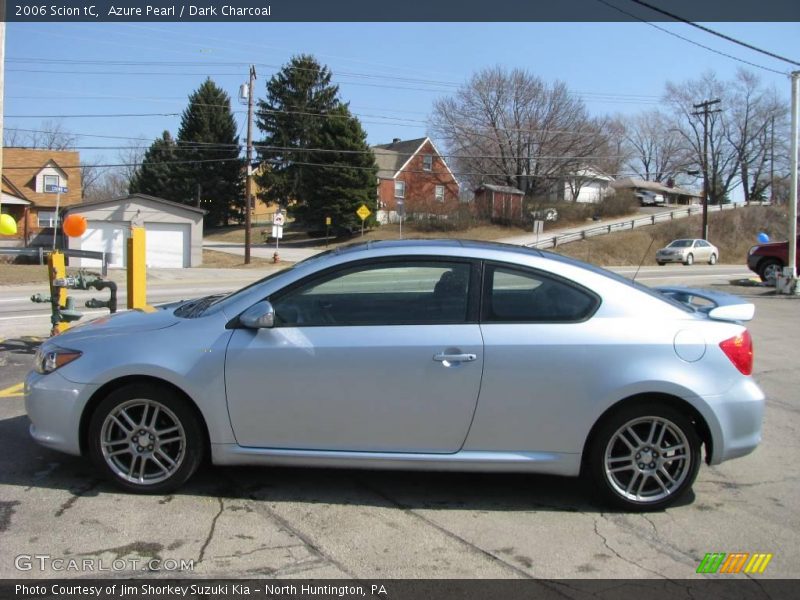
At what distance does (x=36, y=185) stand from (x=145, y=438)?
153ft

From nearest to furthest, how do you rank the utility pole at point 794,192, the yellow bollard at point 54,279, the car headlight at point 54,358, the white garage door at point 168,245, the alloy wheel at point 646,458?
the alloy wheel at point 646,458 → the car headlight at point 54,358 → the yellow bollard at point 54,279 → the utility pole at point 794,192 → the white garage door at point 168,245

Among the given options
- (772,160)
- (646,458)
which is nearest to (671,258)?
(646,458)

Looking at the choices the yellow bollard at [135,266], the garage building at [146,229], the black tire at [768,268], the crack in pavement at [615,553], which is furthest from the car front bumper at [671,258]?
the crack in pavement at [615,553]

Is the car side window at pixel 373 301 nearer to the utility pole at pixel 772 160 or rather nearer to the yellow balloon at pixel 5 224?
the yellow balloon at pixel 5 224

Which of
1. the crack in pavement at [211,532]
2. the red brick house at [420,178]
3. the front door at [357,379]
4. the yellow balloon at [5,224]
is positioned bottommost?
the crack in pavement at [211,532]

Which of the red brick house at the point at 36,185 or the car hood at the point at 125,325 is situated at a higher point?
the red brick house at the point at 36,185

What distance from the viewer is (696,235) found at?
5453 cm

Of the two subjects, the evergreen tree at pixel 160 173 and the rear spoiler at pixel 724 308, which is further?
the evergreen tree at pixel 160 173

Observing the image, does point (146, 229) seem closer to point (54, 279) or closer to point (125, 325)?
point (54, 279)

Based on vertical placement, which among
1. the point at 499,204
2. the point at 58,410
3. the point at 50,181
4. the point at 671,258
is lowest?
the point at 58,410

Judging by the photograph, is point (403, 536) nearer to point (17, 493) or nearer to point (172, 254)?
point (17, 493)

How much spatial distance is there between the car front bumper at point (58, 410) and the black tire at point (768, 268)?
1930 centimetres

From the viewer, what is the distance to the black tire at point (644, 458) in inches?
151

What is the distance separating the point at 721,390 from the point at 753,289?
55.2 ft
